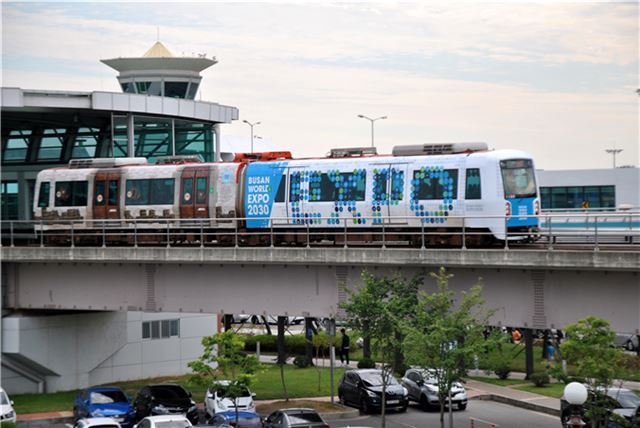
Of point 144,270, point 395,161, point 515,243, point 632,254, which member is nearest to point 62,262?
point 144,270

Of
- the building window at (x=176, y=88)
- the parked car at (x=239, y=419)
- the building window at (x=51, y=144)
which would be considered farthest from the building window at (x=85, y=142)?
the parked car at (x=239, y=419)

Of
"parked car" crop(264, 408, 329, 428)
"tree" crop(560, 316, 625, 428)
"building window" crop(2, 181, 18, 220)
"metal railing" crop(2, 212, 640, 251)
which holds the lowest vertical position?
"parked car" crop(264, 408, 329, 428)

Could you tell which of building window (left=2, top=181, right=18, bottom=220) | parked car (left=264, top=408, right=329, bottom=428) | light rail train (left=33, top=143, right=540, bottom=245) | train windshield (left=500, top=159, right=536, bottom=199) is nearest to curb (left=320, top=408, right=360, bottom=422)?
parked car (left=264, top=408, right=329, bottom=428)

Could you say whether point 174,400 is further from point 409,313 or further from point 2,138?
point 2,138

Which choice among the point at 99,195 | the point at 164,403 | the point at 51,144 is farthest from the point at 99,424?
the point at 51,144

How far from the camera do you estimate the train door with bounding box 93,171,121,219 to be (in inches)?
1638

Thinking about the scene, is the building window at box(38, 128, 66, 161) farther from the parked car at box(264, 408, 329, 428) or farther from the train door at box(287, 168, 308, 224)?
the parked car at box(264, 408, 329, 428)

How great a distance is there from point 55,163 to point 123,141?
360cm

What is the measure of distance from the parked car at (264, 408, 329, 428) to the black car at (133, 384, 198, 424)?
4177 mm

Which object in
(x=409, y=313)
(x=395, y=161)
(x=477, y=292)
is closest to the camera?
(x=477, y=292)

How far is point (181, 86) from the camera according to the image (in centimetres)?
6694

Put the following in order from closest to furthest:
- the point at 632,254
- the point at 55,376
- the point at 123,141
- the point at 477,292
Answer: the point at 632,254
the point at 477,292
the point at 55,376
the point at 123,141

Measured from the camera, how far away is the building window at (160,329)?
46062mm

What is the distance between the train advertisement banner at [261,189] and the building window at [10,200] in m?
19.2
